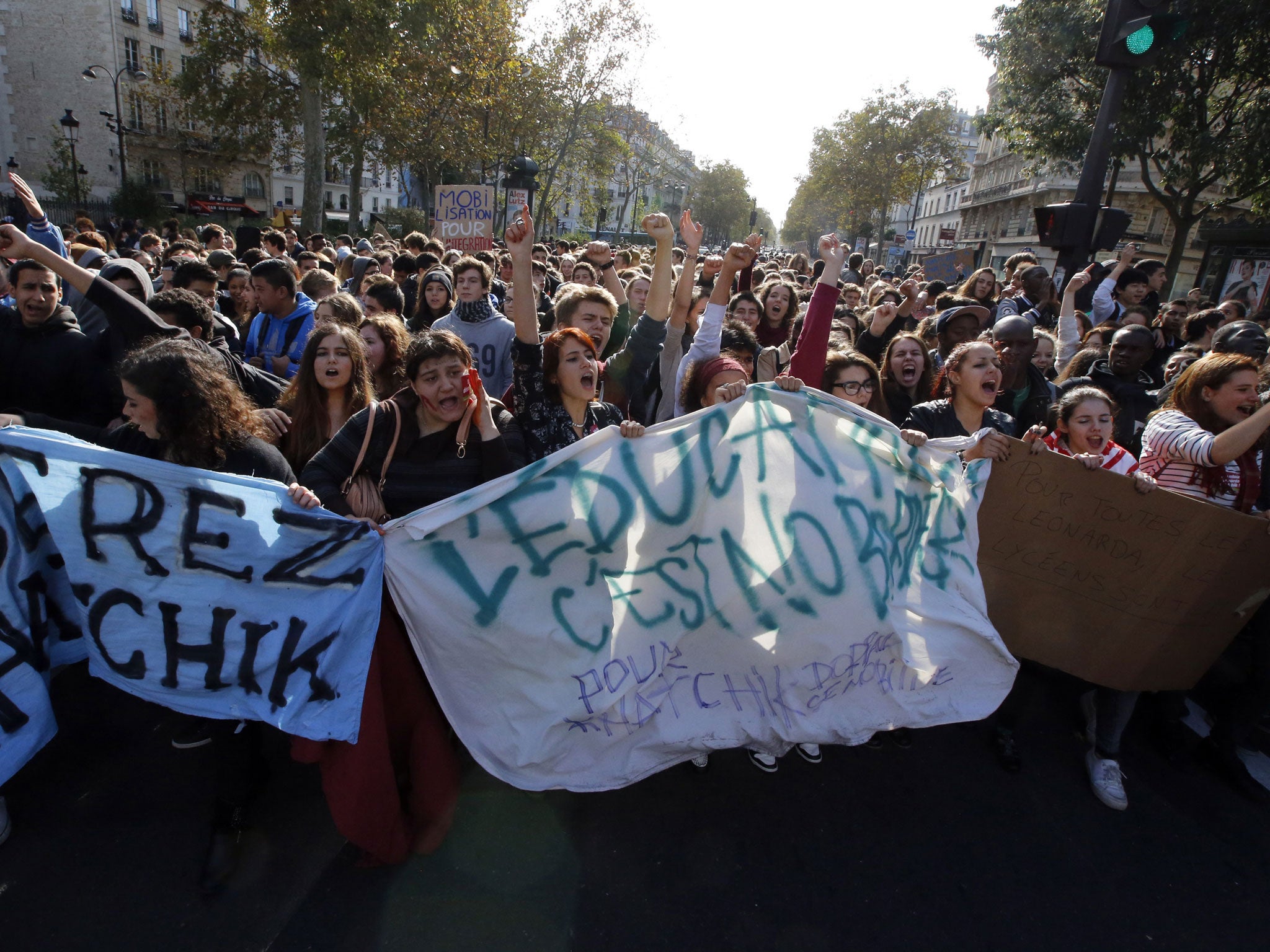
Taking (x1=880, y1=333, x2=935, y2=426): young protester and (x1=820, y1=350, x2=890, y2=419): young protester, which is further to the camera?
(x1=880, y1=333, x2=935, y2=426): young protester

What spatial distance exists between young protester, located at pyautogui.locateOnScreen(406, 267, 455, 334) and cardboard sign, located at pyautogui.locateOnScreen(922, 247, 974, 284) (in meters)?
7.85

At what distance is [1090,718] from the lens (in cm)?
347

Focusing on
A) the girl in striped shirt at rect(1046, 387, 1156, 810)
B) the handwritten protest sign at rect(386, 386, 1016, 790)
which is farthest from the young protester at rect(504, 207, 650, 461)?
the girl in striped shirt at rect(1046, 387, 1156, 810)

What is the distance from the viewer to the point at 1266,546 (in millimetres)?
3051

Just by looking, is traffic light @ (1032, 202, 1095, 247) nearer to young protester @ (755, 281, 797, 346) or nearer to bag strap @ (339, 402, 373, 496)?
young protester @ (755, 281, 797, 346)

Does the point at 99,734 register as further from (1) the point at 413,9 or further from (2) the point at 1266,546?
(1) the point at 413,9

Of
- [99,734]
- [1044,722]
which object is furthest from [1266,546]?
[99,734]

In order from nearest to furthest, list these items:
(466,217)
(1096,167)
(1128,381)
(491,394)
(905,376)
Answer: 1. (905,376)
2. (1128,381)
3. (491,394)
4. (1096,167)
5. (466,217)

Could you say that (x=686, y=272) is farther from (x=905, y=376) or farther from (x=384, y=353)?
(x=384, y=353)

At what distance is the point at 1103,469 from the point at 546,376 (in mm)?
2258

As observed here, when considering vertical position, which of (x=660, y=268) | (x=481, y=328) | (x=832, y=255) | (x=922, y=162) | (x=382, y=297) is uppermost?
(x=922, y=162)

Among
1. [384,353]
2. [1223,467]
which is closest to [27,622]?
[384,353]

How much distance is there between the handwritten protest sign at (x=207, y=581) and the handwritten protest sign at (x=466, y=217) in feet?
22.0

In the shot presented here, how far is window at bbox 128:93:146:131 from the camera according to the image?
40.6m
